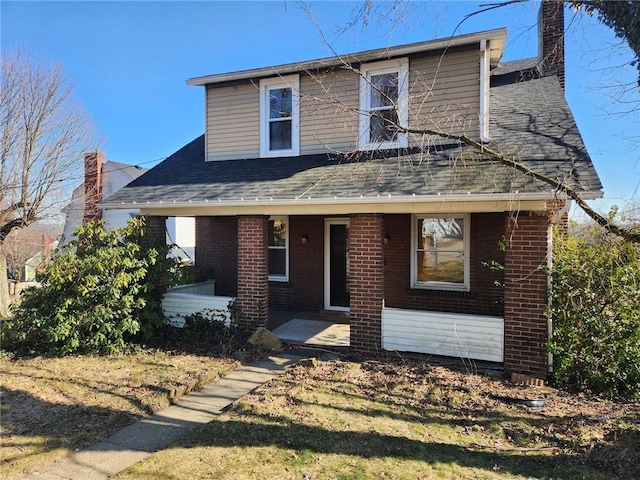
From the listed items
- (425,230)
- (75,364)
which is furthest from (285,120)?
(75,364)

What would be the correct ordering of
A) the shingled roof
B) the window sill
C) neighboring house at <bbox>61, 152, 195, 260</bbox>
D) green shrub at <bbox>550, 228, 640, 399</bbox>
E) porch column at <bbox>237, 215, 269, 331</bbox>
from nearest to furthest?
green shrub at <bbox>550, 228, 640, 399</bbox>
the shingled roof
porch column at <bbox>237, 215, 269, 331</bbox>
the window sill
neighboring house at <bbox>61, 152, 195, 260</bbox>

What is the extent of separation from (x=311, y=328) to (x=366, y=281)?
2.34 metres

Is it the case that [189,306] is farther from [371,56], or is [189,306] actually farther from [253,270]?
[371,56]

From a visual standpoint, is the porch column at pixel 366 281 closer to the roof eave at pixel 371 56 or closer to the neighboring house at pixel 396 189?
the neighboring house at pixel 396 189

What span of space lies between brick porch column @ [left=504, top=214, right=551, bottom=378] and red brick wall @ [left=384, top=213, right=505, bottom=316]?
205cm

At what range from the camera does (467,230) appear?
8.93m

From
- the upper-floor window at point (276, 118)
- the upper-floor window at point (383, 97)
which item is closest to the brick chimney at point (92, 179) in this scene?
the upper-floor window at point (276, 118)

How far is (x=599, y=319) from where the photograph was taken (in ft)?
18.9

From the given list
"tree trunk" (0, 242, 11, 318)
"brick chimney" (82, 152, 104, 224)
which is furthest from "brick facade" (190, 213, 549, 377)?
"brick chimney" (82, 152, 104, 224)

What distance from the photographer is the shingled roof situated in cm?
632

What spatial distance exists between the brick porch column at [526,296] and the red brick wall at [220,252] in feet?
25.5

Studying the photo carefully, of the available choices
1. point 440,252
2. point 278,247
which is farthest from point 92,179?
point 440,252

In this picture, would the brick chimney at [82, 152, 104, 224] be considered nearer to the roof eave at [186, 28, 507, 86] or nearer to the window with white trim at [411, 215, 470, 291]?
the roof eave at [186, 28, 507, 86]

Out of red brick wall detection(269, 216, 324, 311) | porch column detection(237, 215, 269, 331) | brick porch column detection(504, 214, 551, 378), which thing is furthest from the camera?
red brick wall detection(269, 216, 324, 311)
